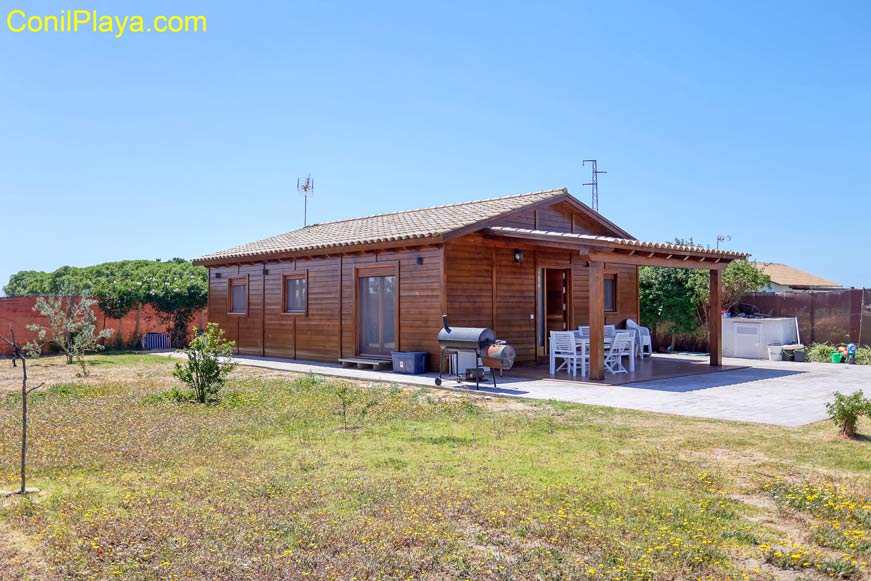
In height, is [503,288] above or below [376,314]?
above

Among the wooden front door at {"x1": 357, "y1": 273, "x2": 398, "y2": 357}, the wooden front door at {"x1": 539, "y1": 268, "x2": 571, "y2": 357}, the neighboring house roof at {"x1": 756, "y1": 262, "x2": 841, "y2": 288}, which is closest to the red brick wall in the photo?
the wooden front door at {"x1": 357, "y1": 273, "x2": 398, "y2": 357}

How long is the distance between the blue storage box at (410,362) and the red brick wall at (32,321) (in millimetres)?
11554

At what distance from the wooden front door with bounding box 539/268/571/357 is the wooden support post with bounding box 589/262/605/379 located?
327cm

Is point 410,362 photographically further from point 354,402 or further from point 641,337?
point 641,337

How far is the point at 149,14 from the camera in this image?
9.58 m

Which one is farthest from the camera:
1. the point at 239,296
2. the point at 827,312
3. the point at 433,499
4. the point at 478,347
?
the point at 239,296

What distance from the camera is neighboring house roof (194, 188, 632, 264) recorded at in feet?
44.2

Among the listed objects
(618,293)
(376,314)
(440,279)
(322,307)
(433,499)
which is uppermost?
(440,279)

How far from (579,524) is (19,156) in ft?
58.7

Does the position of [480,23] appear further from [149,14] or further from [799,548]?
[799,548]

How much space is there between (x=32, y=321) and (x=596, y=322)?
1708 cm

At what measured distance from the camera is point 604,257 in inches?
460

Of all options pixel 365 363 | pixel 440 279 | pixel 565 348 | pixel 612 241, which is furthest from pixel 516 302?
pixel 365 363

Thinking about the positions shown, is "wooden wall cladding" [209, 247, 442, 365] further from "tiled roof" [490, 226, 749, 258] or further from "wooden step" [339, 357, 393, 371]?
"tiled roof" [490, 226, 749, 258]
